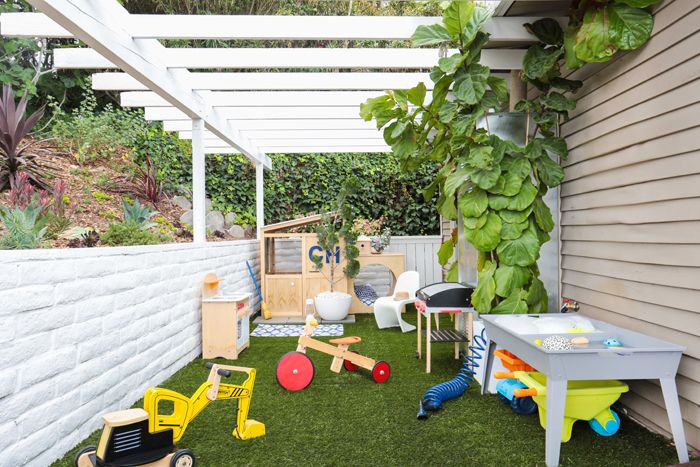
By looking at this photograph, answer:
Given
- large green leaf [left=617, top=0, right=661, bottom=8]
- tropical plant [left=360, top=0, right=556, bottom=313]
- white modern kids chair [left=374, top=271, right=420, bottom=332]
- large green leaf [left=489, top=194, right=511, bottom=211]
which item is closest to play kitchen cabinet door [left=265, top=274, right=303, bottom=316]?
white modern kids chair [left=374, top=271, right=420, bottom=332]

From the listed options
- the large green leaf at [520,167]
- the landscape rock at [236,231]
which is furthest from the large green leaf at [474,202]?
the landscape rock at [236,231]

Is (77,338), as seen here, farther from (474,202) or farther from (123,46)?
(474,202)

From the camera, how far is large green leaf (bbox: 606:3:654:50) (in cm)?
268

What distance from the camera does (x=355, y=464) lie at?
7.91 ft

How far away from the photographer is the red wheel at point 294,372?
3547 mm

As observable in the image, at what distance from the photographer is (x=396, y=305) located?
5758mm

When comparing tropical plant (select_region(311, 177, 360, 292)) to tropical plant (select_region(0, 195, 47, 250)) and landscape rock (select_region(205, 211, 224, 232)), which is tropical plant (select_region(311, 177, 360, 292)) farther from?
tropical plant (select_region(0, 195, 47, 250))

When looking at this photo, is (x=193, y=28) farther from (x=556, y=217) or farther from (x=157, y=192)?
(x=157, y=192)

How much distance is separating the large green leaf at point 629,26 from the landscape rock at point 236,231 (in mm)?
6676

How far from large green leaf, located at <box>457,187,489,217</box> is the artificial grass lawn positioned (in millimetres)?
1348

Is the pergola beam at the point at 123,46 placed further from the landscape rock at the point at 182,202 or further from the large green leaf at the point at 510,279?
the large green leaf at the point at 510,279

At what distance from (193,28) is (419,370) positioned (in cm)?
325

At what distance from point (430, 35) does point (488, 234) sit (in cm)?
150

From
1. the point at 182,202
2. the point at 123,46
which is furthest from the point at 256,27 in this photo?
the point at 182,202
